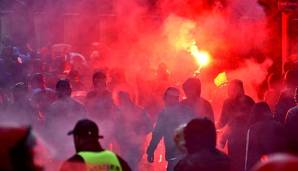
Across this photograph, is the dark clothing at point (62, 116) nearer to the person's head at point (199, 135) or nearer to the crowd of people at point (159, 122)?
the crowd of people at point (159, 122)

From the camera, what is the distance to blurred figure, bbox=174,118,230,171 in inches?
178

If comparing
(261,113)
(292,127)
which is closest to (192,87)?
(261,113)

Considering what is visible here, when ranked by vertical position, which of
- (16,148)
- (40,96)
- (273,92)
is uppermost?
(16,148)

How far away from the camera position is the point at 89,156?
4.52 metres

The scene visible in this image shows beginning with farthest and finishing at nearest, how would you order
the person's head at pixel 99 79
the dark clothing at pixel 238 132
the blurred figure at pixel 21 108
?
the blurred figure at pixel 21 108
the person's head at pixel 99 79
the dark clothing at pixel 238 132

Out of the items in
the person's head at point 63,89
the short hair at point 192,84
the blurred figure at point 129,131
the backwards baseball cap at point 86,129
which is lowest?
the blurred figure at point 129,131

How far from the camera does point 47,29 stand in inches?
1081

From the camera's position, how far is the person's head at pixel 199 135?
4.62 meters

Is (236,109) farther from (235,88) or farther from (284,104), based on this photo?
(284,104)

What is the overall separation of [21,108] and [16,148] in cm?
642

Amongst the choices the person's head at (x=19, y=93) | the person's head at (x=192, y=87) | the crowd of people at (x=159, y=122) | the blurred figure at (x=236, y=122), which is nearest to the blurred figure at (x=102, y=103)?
the crowd of people at (x=159, y=122)

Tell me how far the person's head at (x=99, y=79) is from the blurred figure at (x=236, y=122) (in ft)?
5.47

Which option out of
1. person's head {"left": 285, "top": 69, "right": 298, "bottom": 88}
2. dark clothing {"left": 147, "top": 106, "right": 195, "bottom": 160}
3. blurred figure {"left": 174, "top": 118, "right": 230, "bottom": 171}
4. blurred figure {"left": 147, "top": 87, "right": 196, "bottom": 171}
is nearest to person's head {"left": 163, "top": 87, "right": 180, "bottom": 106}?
blurred figure {"left": 147, "top": 87, "right": 196, "bottom": 171}

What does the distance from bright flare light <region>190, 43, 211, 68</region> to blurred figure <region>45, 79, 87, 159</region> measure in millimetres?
8380
